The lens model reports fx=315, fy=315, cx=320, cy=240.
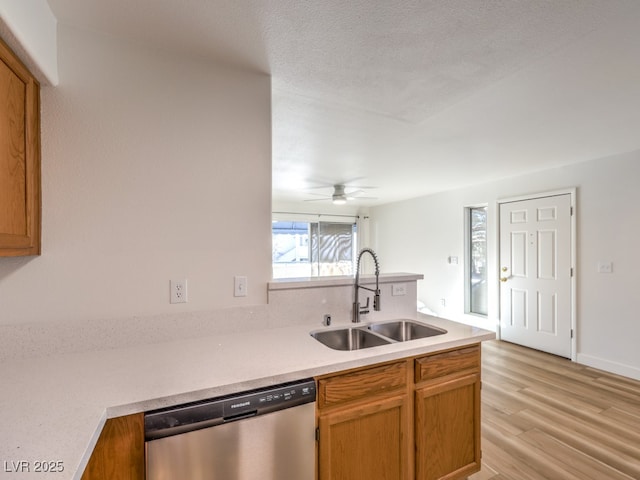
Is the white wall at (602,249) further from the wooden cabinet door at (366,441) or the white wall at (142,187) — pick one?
the white wall at (142,187)

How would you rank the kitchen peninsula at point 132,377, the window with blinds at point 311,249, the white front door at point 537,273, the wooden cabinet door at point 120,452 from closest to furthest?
the kitchen peninsula at point 132,377 < the wooden cabinet door at point 120,452 < the white front door at point 537,273 < the window with blinds at point 311,249

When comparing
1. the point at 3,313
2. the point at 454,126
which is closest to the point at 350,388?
the point at 3,313

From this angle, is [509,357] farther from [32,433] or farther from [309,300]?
[32,433]

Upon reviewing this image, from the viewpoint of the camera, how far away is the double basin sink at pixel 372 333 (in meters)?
1.80

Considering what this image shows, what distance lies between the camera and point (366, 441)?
1371 mm

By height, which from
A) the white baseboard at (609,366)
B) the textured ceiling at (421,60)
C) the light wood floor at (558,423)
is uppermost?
the textured ceiling at (421,60)

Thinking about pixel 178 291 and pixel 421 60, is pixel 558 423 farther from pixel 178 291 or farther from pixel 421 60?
pixel 178 291

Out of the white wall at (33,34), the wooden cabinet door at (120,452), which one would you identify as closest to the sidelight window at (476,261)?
the wooden cabinet door at (120,452)

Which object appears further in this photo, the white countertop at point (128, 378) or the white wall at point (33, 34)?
the white wall at point (33, 34)

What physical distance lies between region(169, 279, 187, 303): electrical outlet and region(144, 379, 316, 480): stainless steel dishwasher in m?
0.66

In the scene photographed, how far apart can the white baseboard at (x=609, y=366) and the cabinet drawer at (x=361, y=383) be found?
3133 mm

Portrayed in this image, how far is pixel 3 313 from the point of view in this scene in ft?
4.35

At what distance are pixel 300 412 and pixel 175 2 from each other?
5.53 feet

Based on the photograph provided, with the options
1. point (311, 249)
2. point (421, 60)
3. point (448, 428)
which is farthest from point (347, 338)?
point (311, 249)
